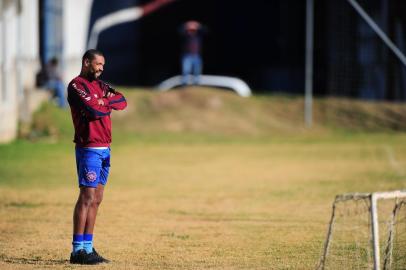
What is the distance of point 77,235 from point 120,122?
18870mm

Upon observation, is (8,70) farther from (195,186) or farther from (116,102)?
(116,102)

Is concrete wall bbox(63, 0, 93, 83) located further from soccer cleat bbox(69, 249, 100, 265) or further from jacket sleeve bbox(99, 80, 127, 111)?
soccer cleat bbox(69, 249, 100, 265)

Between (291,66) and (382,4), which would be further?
(291,66)

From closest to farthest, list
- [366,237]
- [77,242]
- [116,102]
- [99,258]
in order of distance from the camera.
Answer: [77,242] < [99,258] < [116,102] < [366,237]

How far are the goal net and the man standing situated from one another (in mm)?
2372

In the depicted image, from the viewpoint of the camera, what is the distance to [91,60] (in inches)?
374

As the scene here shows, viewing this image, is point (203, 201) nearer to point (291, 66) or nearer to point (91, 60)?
point (91, 60)

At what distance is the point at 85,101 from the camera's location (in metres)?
9.42

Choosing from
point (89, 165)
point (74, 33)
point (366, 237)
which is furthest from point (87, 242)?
point (74, 33)

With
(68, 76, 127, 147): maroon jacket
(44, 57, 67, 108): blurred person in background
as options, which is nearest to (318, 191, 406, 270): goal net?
(68, 76, 127, 147): maroon jacket

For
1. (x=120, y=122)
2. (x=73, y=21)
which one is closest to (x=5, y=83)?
(x=120, y=122)

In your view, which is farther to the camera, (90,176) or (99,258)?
(99,258)

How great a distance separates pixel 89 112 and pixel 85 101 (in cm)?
12

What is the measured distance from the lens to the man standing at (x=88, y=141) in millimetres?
9492
